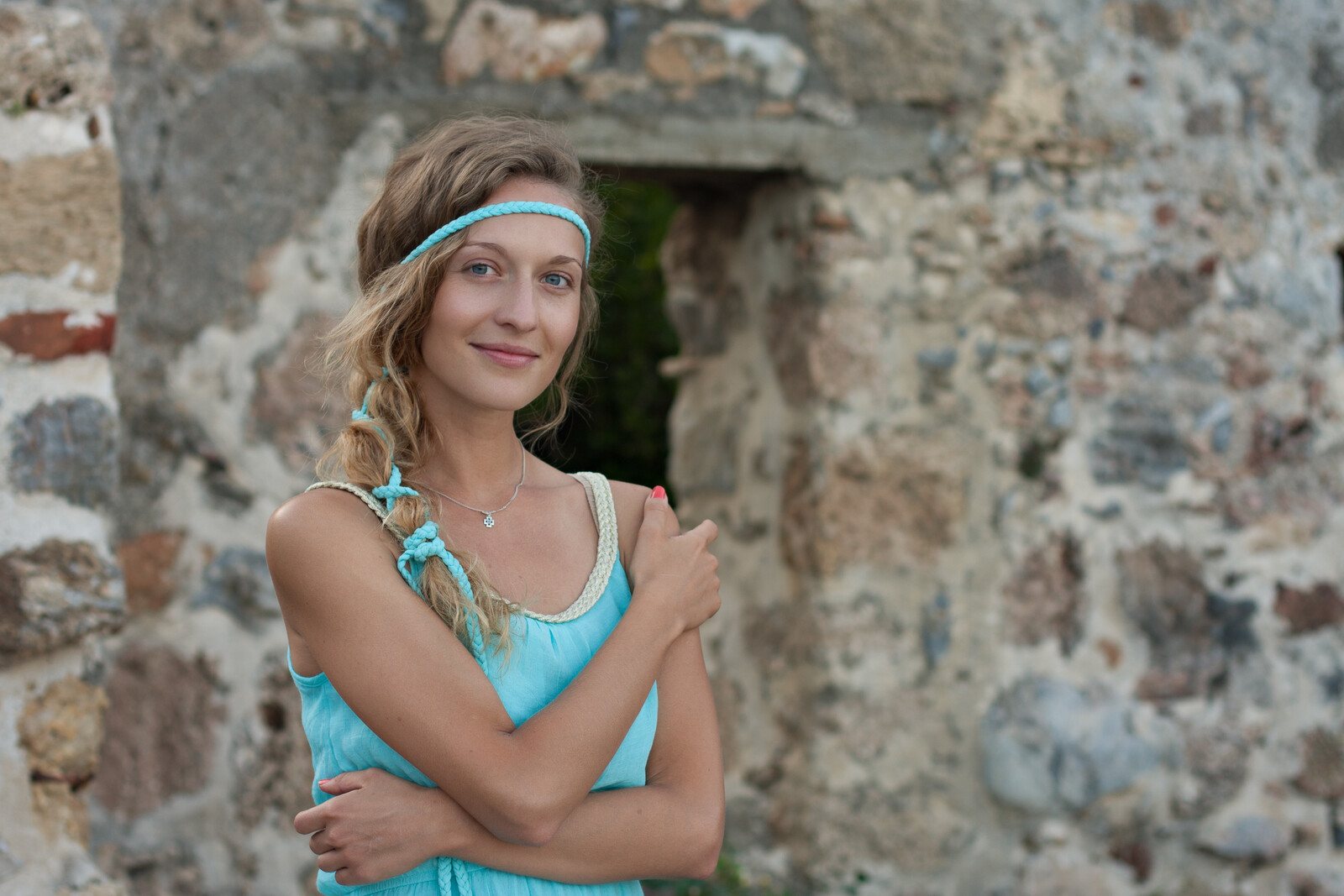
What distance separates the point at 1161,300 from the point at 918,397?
2.25 feet

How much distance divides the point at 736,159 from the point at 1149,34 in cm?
116

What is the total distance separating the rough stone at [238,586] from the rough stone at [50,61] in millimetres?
844

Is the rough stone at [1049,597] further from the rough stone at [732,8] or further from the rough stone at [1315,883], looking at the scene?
the rough stone at [732,8]

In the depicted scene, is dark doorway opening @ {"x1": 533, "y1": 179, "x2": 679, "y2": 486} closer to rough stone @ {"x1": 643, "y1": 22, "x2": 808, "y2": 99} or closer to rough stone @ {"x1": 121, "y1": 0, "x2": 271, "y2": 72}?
rough stone @ {"x1": 643, "y1": 22, "x2": 808, "y2": 99}

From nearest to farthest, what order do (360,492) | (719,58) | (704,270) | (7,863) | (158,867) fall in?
(360,492)
(7,863)
(158,867)
(719,58)
(704,270)

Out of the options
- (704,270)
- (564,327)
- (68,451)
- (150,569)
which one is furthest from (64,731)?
(704,270)

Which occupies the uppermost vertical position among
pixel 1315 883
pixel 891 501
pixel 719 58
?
pixel 719 58

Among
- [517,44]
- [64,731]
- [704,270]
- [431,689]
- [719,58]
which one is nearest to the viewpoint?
[431,689]

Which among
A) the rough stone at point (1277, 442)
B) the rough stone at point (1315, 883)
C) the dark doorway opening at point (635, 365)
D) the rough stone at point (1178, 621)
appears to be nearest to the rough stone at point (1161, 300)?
the rough stone at point (1277, 442)

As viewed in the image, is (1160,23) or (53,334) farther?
(1160,23)

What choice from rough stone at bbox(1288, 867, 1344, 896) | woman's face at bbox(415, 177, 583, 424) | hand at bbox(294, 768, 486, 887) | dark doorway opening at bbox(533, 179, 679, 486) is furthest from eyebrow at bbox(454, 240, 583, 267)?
dark doorway opening at bbox(533, 179, 679, 486)

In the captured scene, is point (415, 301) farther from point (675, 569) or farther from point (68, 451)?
point (68, 451)

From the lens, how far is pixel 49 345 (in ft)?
6.48

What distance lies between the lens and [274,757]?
2508mm
